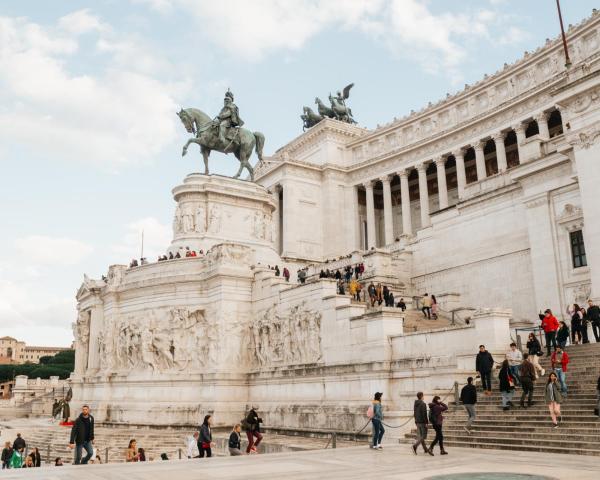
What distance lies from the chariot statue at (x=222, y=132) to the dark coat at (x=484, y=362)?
24331 millimetres

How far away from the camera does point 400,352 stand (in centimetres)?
2269

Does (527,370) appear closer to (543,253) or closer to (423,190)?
(543,253)

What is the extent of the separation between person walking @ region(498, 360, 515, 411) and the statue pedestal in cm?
2146

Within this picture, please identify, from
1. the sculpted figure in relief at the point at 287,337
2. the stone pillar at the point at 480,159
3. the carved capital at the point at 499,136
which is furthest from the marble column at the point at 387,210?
the sculpted figure in relief at the point at 287,337

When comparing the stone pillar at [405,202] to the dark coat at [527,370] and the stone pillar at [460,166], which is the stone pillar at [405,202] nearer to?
the stone pillar at [460,166]

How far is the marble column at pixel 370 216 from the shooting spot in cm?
6531

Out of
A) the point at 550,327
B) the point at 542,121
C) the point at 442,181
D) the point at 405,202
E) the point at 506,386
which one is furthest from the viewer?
the point at 405,202

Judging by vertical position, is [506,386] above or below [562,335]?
below

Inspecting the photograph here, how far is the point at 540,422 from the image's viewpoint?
52.3ft

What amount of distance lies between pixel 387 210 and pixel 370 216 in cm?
256

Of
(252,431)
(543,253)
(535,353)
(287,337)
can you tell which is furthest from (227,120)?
(535,353)

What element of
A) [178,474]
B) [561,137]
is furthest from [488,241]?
[178,474]

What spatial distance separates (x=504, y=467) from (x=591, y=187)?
18635 mm

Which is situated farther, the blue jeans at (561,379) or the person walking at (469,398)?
the blue jeans at (561,379)
